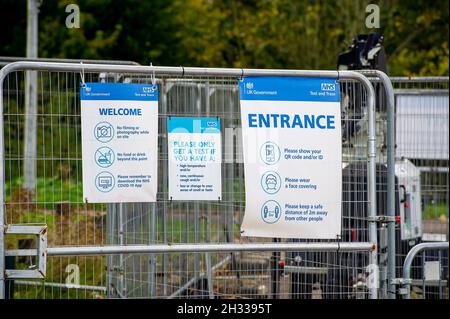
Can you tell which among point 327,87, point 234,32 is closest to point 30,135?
point 327,87

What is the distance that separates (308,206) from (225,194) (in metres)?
0.90

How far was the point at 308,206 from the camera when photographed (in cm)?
698

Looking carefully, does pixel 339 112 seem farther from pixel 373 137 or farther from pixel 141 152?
pixel 141 152

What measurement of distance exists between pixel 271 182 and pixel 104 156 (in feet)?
4.03

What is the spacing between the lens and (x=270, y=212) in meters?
6.91

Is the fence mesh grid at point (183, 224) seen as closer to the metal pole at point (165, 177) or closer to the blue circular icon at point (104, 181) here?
the metal pole at point (165, 177)

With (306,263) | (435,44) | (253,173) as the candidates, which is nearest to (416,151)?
(306,263)

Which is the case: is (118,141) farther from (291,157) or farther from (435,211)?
(435,211)

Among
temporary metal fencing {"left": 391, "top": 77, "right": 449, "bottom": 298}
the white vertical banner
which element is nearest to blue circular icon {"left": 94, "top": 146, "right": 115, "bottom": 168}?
the white vertical banner

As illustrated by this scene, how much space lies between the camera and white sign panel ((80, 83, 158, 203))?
6.68 meters

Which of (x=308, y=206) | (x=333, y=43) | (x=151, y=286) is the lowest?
(x=151, y=286)

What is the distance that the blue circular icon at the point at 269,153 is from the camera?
6.87 meters

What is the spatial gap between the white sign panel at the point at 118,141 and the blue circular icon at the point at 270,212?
2.72 feet

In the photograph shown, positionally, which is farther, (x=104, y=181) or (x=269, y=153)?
(x=269, y=153)
